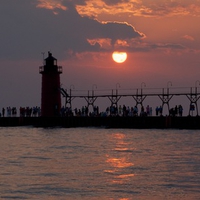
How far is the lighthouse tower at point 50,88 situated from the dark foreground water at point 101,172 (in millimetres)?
30900

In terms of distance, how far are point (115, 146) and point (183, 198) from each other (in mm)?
25068

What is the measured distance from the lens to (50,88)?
79500 millimetres

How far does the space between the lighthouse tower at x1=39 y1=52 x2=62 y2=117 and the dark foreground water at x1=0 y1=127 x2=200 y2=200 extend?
3090 cm

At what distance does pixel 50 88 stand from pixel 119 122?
9.28 metres

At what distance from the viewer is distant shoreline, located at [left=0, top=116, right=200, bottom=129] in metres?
71.6

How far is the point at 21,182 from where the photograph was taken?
27.7 m

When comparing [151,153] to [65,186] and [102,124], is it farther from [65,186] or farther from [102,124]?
[102,124]

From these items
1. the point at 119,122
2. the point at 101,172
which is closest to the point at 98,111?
the point at 119,122

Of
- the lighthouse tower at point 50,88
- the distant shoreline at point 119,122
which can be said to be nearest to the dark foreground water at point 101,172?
the distant shoreline at point 119,122

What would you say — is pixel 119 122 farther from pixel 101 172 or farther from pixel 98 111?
pixel 101 172

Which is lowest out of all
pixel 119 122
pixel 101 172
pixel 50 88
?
pixel 101 172

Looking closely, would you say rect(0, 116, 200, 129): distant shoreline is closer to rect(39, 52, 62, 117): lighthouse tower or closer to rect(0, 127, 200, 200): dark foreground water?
rect(39, 52, 62, 117): lighthouse tower

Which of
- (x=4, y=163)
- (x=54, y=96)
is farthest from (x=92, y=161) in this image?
(x=54, y=96)

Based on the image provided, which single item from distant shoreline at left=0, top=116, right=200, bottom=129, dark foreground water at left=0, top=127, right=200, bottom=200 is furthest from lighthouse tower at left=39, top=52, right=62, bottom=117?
dark foreground water at left=0, top=127, right=200, bottom=200
